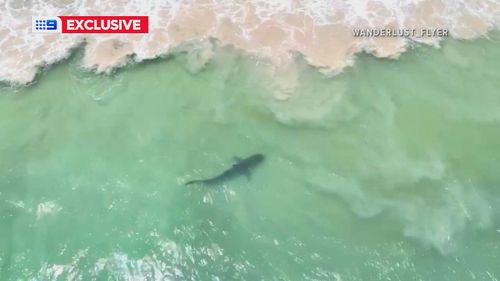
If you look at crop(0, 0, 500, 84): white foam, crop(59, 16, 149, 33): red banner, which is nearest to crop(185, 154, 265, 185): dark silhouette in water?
crop(0, 0, 500, 84): white foam

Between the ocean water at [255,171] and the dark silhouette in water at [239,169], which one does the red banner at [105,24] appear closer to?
the ocean water at [255,171]

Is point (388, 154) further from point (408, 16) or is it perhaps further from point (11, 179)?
point (11, 179)

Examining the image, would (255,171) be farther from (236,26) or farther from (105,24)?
(105,24)

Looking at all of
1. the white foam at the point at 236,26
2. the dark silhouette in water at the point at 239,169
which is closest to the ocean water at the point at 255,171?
the dark silhouette in water at the point at 239,169

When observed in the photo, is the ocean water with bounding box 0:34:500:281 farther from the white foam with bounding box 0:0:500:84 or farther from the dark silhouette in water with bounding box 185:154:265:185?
the white foam with bounding box 0:0:500:84

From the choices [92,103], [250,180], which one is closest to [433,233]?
[250,180]

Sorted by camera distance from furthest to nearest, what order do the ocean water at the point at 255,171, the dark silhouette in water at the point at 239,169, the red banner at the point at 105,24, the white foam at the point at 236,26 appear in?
the red banner at the point at 105,24 → the white foam at the point at 236,26 → the dark silhouette in water at the point at 239,169 → the ocean water at the point at 255,171

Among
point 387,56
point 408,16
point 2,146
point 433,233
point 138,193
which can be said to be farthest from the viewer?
point 408,16
